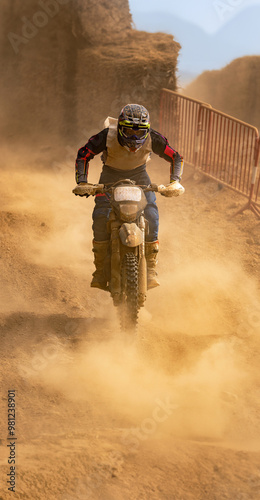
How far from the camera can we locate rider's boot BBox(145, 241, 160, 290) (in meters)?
5.79

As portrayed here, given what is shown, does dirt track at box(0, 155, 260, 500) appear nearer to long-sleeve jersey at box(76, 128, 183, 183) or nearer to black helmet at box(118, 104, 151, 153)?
long-sleeve jersey at box(76, 128, 183, 183)

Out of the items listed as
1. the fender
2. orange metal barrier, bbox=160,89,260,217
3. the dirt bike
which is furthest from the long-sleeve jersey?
orange metal barrier, bbox=160,89,260,217

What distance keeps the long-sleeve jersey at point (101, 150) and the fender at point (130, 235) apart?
2.74 feet

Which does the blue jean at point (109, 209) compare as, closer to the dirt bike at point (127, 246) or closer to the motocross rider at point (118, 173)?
the motocross rider at point (118, 173)

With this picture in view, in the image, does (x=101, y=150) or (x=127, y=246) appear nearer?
(x=127, y=246)

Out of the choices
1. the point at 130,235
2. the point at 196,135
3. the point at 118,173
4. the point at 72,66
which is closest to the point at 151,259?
the point at 130,235

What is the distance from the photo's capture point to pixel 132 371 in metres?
5.27

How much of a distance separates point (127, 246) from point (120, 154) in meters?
1.09

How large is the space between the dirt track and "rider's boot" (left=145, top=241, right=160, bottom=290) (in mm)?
576

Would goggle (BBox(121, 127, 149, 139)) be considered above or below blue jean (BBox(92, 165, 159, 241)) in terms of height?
above

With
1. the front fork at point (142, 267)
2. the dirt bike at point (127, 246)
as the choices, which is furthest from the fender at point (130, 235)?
the front fork at point (142, 267)

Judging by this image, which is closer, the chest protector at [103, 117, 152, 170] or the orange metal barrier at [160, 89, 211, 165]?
the chest protector at [103, 117, 152, 170]

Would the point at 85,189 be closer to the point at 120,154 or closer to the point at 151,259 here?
the point at 120,154

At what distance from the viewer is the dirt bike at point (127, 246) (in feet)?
17.1
